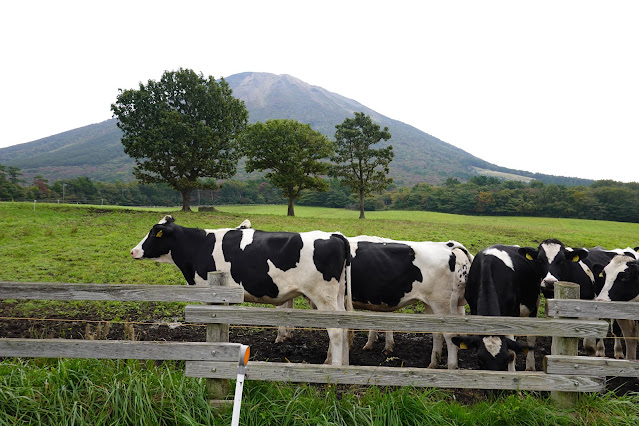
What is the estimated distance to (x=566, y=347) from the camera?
13.3ft

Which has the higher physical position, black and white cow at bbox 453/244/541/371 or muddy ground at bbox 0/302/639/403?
black and white cow at bbox 453/244/541/371

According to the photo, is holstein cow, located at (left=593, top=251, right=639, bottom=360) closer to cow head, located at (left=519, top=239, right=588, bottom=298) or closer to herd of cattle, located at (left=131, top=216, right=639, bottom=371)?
herd of cattle, located at (left=131, top=216, right=639, bottom=371)

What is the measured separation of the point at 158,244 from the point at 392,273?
4.59 metres

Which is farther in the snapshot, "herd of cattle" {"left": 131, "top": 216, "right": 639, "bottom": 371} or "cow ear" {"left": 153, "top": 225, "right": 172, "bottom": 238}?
"cow ear" {"left": 153, "top": 225, "right": 172, "bottom": 238}

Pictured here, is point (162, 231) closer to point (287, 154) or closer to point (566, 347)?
point (566, 347)

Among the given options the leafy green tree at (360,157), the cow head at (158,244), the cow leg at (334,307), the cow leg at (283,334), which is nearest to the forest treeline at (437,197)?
the leafy green tree at (360,157)

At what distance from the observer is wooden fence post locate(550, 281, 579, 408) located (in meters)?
4.04

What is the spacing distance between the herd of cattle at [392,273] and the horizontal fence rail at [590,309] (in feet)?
4.79

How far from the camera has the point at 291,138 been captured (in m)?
37.2

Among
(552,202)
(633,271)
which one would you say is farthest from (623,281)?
(552,202)

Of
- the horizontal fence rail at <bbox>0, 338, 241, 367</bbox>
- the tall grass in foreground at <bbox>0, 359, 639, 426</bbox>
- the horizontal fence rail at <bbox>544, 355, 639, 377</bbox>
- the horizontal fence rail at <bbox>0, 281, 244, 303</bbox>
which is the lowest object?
the tall grass in foreground at <bbox>0, 359, 639, 426</bbox>

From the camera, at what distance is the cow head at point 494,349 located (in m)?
4.67

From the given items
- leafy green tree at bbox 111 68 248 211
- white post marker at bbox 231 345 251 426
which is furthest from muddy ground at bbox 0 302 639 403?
leafy green tree at bbox 111 68 248 211

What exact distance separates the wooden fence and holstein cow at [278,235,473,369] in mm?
2680
